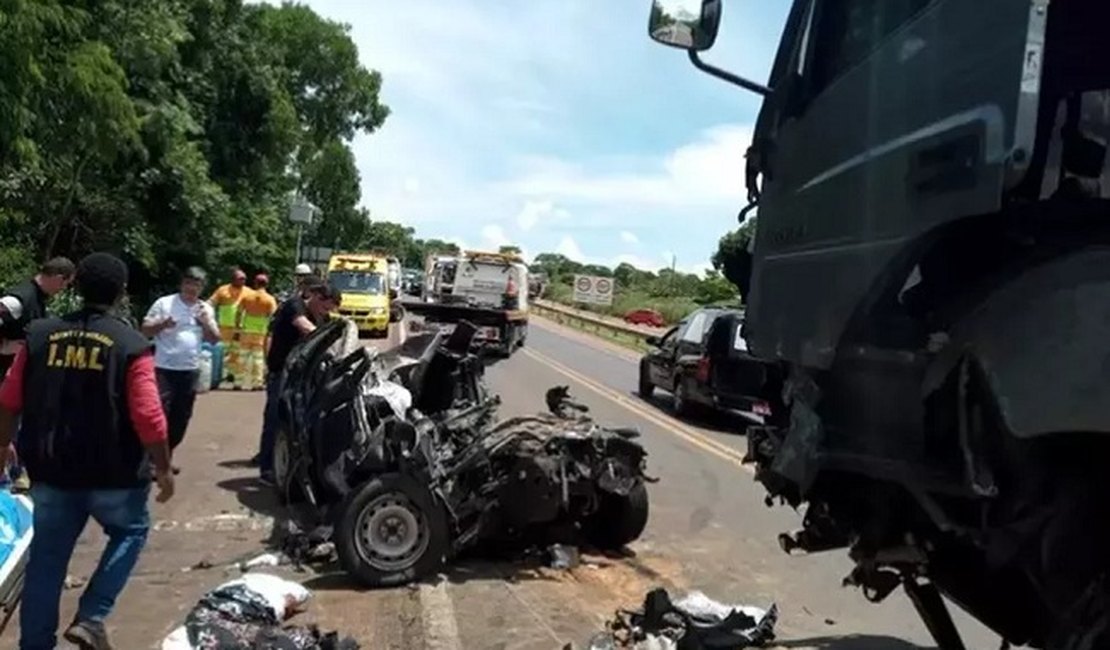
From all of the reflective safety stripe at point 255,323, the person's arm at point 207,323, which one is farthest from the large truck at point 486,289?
the person's arm at point 207,323

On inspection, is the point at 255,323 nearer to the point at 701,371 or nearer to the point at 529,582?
the point at 701,371

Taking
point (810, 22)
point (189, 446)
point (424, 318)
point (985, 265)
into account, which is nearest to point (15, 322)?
point (189, 446)

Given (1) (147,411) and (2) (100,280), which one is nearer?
(1) (147,411)

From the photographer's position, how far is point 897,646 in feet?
20.4

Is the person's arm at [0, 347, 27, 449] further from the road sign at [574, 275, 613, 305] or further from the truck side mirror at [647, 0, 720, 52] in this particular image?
the road sign at [574, 275, 613, 305]

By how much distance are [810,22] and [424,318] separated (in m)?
24.7

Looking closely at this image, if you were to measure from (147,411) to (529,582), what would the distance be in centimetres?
293

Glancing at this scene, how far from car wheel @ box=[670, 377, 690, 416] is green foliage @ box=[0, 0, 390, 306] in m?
8.41

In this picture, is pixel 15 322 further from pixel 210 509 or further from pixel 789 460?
pixel 789 460

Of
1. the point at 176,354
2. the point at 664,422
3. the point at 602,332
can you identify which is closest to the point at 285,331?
the point at 176,354

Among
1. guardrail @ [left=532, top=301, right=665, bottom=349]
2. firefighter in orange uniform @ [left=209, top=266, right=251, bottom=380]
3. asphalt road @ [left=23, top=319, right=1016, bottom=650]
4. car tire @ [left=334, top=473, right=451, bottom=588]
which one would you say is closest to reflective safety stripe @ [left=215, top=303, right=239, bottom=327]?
firefighter in orange uniform @ [left=209, top=266, right=251, bottom=380]

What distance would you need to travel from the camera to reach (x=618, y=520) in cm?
803

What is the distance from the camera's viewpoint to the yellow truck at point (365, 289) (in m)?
33.0

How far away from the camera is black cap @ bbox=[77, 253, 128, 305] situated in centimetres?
516
